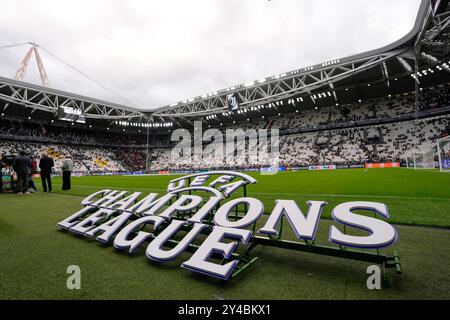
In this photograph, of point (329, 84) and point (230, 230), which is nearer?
point (230, 230)

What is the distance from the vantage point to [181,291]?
2.01 m

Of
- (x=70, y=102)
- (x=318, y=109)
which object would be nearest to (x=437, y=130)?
(x=318, y=109)

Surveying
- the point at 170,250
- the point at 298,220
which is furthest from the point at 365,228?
the point at 170,250

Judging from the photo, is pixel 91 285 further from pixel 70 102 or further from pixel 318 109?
pixel 318 109

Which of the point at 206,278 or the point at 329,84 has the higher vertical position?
the point at 329,84

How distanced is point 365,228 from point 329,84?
40626 millimetres

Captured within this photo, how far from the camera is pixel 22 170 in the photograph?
9.47 meters

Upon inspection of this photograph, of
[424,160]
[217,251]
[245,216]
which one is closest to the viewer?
[217,251]

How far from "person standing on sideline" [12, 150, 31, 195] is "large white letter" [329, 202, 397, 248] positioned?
Result: 11306 millimetres

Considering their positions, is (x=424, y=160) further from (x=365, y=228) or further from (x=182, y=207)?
(x=182, y=207)

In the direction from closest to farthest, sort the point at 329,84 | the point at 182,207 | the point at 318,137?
the point at 182,207
the point at 329,84
the point at 318,137

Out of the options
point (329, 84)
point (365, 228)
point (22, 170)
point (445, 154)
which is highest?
point (329, 84)

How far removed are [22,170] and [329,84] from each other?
4020cm
